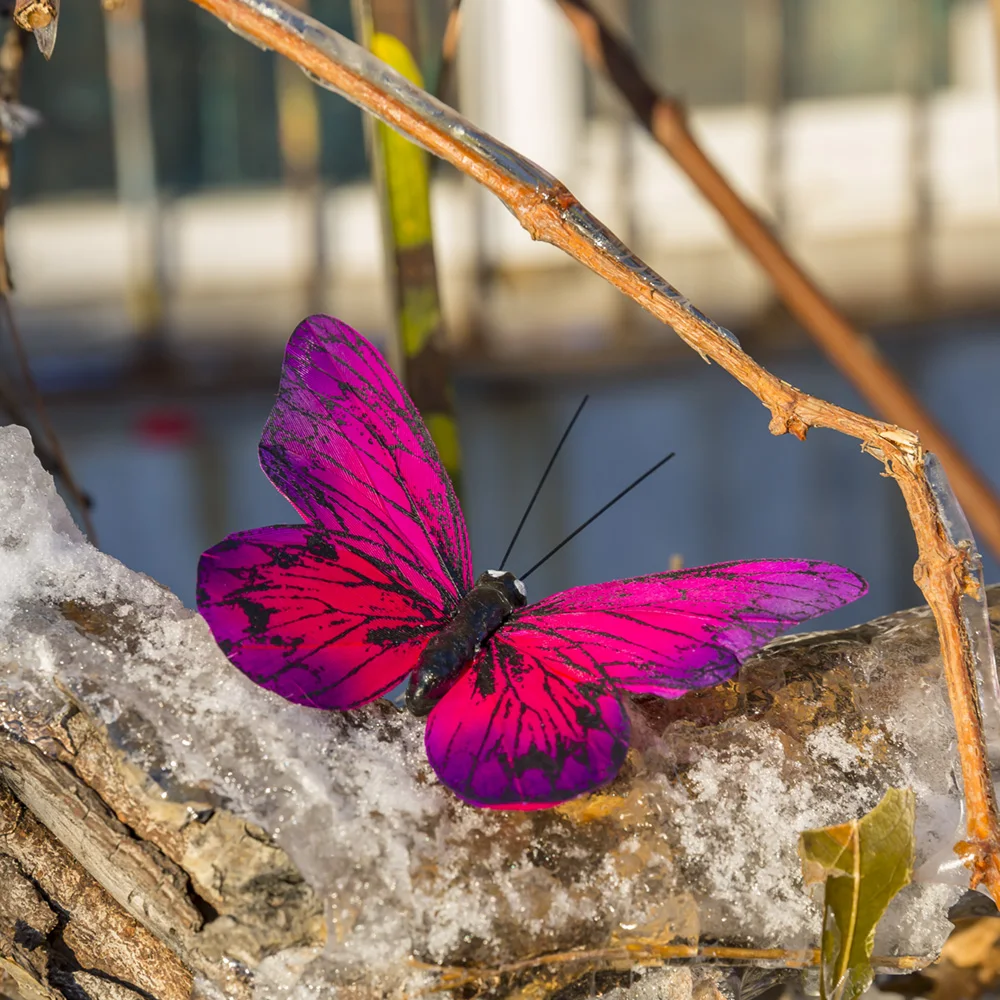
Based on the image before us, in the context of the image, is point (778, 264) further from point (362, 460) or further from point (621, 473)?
point (621, 473)

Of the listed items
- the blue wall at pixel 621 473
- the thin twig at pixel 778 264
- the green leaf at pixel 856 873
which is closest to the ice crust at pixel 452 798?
the green leaf at pixel 856 873

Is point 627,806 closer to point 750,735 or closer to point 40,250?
point 750,735

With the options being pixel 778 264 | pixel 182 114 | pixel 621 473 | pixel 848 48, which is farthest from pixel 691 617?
pixel 848 48

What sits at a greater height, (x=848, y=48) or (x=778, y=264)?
(x=848, y=48)

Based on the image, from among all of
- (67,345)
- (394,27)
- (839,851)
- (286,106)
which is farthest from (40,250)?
(839,851)

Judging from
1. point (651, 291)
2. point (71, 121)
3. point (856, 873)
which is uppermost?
point (71, 121)

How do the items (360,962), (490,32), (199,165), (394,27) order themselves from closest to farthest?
(360,962), (394,27), (490,32), (199,165)

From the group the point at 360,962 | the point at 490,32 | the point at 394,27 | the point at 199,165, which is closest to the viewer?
the point at 360,962
